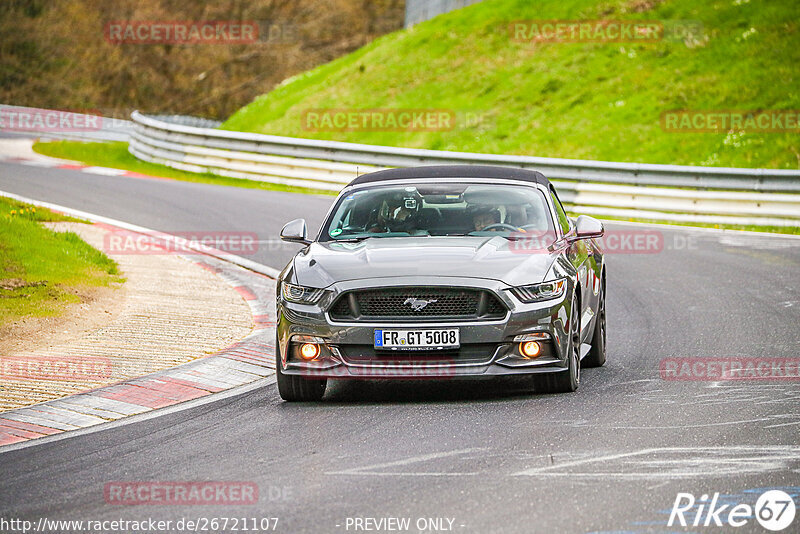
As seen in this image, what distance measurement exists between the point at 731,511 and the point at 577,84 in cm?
2479

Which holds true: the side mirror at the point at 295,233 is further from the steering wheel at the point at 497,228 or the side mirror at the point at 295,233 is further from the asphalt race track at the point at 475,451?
the steering wheel at the point at 497,228

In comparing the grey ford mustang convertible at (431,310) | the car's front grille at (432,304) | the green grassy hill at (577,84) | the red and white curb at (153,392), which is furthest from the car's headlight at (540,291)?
the green grassy hill at (577,84)

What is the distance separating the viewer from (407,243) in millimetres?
8906

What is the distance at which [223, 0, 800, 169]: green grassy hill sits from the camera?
25.8m

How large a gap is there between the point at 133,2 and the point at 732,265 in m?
50.3

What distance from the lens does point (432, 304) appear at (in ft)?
26.8

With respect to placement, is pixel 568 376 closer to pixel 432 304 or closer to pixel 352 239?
pixel 432 304

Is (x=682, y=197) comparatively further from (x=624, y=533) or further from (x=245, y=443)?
(x=624, y=533)

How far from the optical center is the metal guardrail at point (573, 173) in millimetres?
20328
